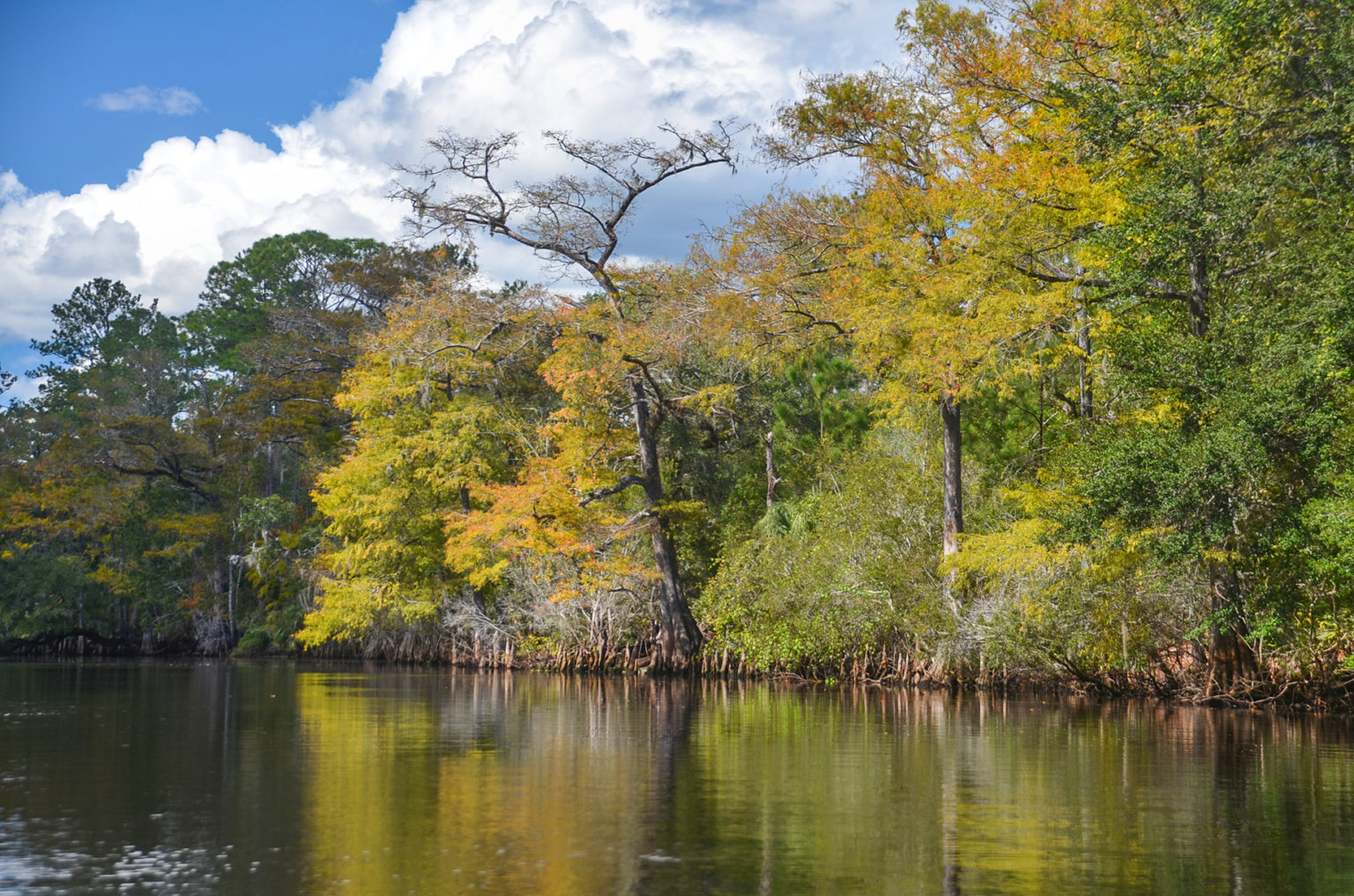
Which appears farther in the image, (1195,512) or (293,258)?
(293,258)

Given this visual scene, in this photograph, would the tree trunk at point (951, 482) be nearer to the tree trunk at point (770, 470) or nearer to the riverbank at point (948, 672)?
the riverbank at point (948, 672)

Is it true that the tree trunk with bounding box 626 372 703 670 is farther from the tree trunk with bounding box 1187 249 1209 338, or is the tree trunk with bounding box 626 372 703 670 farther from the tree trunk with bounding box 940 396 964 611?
the tree trunk with bounding box 1187 249 1209 338

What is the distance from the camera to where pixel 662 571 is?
28250mm

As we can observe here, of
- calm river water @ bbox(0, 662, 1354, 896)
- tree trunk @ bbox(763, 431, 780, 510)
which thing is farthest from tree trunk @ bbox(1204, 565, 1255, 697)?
tree trunk @ bbox(763, 431, 780, 510)

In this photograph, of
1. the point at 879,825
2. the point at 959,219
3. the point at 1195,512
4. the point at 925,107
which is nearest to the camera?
the point at 879,825

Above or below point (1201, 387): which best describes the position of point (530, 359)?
above

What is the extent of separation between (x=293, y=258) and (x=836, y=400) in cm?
3406

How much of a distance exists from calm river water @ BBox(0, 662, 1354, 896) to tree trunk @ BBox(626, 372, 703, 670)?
981 cm

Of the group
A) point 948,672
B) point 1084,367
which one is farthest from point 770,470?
point 1084,367

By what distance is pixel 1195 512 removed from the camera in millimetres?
15953

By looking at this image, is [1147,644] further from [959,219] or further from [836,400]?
[836,400]

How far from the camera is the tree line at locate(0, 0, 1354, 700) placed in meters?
15.8

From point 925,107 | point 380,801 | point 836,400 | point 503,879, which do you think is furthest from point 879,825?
point 836,400

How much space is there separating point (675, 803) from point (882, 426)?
1771cm
